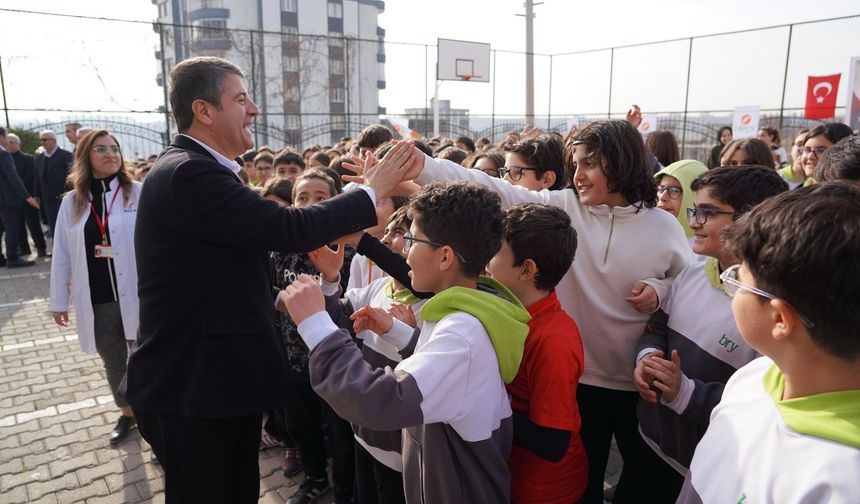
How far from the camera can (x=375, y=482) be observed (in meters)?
2.32

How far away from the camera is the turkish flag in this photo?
11141 millimetres

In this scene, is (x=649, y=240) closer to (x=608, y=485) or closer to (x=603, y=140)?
(x=603, y=140)

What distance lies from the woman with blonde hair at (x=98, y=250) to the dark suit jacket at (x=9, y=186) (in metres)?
5.87

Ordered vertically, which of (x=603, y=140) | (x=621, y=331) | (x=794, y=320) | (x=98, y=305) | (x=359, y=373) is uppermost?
(x=603, y=140)

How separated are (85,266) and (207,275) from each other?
2222mm

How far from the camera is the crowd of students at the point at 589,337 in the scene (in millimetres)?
940

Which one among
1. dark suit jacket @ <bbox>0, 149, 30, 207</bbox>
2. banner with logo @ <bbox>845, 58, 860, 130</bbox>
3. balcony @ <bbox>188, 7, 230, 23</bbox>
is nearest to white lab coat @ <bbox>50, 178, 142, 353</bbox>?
dark suit jacket @ <bbox>0, 149, 30, 207</bbox>

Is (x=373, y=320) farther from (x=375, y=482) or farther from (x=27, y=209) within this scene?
(x=27, y=209)

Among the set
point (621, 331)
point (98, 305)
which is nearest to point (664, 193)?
point (621, 331)

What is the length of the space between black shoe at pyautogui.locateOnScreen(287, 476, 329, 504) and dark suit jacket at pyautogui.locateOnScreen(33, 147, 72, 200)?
755 centimetres

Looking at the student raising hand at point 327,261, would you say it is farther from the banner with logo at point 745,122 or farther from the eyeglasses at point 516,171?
the banner with logo at point 745,122

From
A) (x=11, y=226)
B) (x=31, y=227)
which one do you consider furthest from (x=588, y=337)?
(x=31, y=227)

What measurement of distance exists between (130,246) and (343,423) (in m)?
1.93

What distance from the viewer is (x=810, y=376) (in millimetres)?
967
